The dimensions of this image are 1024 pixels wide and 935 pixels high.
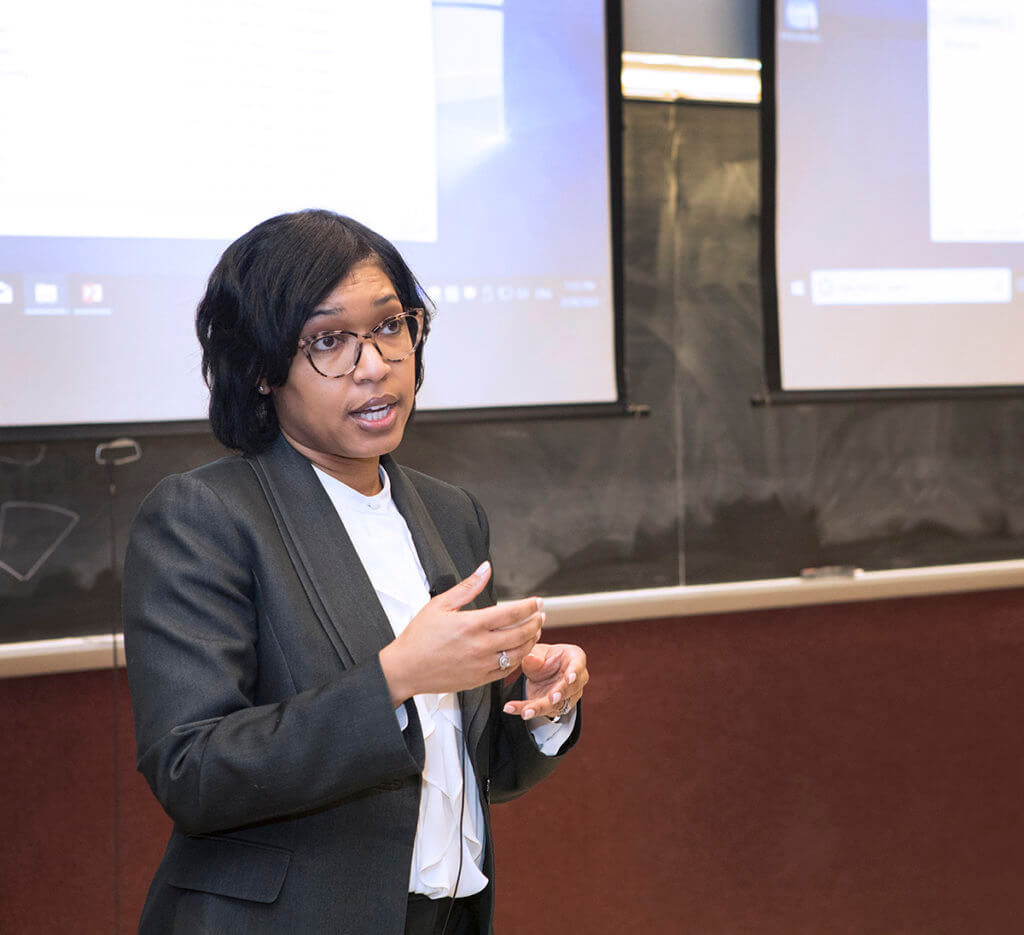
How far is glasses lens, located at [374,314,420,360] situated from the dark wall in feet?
4.58

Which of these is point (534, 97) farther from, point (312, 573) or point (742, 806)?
point (742, 806)

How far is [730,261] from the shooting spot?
8.64ft

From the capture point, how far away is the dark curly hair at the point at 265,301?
47.0 inches

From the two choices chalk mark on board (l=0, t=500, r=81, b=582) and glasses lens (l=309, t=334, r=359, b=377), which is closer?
glasses lens (l=309, t=334, r=359, b=377)

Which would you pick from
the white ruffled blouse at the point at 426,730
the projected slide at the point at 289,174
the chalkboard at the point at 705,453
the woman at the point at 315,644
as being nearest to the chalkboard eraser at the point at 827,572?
the chalkboard at the point at 705,453

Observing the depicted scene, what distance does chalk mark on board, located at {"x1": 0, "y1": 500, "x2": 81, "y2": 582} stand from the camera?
2.15 metres

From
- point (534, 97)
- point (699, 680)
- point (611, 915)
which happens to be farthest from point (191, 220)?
point (611, 915)

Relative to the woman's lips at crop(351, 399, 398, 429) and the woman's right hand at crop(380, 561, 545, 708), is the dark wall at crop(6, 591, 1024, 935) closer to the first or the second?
the woman's lips at crop(351, 399, 398, 429)

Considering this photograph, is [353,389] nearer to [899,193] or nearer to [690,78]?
[690,78]

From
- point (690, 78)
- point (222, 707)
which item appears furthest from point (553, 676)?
point (690, 78)

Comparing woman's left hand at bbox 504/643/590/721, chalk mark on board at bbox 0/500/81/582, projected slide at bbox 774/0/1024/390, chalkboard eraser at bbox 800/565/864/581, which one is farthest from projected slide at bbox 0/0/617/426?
woman's left hand at bbox 504/643/590/721

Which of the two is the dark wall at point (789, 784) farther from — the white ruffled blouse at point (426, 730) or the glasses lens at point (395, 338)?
the glasses lens at point (395, 338)

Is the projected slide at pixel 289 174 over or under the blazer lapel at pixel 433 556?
over

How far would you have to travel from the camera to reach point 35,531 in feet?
7.13
